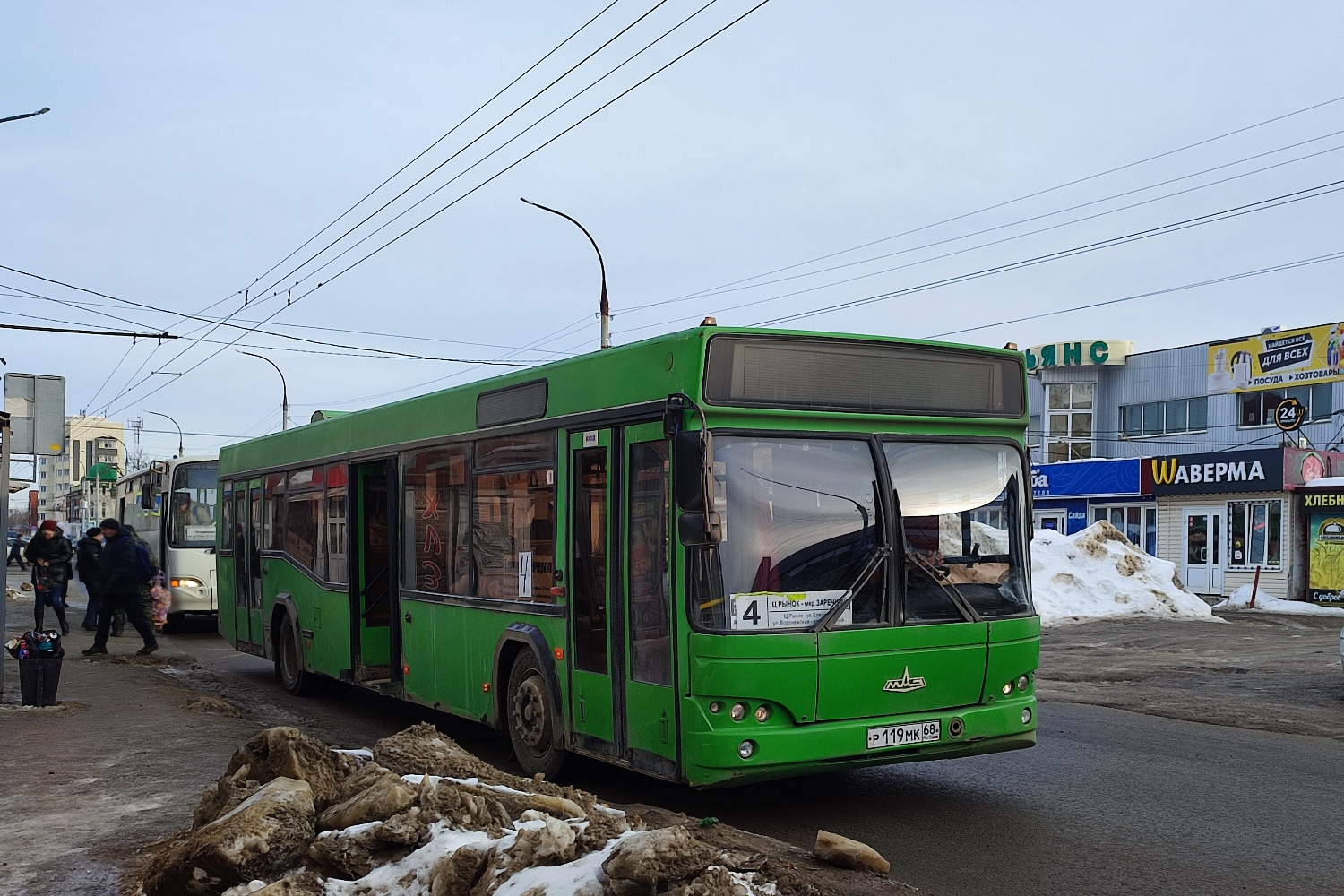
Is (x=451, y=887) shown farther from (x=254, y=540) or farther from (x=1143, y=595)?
(x=1143, y=595)

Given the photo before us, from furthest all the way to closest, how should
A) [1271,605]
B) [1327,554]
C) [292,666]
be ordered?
[1327,554]
[1271,605]
[292,666]

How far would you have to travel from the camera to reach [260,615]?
1552 cm

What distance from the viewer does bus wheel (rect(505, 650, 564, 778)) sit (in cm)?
855

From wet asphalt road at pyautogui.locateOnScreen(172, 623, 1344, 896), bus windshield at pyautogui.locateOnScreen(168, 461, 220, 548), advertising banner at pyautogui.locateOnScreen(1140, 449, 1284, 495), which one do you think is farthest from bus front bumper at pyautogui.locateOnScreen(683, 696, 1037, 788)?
advertising banner at pyautogui.locateOnScreen(1140, 449, 1284, 495)

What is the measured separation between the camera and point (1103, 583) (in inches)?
1076

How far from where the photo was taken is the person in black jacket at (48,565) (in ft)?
67.2

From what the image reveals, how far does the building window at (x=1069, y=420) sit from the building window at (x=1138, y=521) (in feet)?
45.7

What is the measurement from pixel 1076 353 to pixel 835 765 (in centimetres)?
5055

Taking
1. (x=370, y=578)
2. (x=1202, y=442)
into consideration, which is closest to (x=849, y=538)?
(x=370, y=578)

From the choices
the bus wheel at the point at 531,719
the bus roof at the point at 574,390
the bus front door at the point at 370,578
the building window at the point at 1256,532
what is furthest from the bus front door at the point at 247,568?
the building window at the point at 1256,532

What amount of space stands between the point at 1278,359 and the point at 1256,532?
41.7 ft

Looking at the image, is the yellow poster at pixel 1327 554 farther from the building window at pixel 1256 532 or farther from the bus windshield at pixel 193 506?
the bus windshield at pixel 193 506

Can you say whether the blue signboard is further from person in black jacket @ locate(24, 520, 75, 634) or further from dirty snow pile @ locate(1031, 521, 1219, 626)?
person in black jacket @ locate(24, 520, 75, 634)

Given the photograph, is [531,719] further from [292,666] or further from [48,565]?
[48,565]
